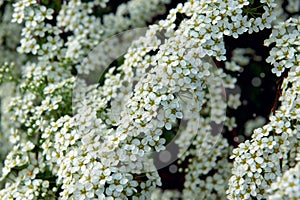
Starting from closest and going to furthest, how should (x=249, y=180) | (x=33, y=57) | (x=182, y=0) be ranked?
(x=249, y=180)
(x=182, y=0)
(x=33, y=57)

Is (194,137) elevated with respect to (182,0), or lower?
lower

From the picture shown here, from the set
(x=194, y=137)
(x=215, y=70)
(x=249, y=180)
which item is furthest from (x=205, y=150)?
(x=249, y=180)

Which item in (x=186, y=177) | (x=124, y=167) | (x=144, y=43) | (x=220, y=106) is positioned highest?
(x=144, y=43)

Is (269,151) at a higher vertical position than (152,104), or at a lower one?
lower

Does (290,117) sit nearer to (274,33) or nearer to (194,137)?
(274,33)

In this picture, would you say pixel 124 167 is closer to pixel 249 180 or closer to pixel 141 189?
pixel 141 189

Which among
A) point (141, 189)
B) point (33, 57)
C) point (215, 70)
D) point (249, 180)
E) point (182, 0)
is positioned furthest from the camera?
point (33, 57)

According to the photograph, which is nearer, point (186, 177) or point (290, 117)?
point (290, 117)
